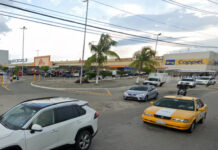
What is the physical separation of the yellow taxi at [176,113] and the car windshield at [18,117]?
455cm

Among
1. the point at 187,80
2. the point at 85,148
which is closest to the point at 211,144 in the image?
the point at 85,148

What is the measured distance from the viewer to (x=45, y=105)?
403cm

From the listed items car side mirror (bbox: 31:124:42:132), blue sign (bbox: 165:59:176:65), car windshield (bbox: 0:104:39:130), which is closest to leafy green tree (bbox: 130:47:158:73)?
car windshield (bbox: 0:104:39:130)

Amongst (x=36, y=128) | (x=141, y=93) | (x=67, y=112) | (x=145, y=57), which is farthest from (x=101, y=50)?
(x=36, y=128)

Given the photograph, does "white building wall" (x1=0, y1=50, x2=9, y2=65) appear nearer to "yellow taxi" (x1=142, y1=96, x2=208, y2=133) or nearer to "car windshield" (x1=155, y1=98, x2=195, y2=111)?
"car windshield" (x1=155, y1=98, x2=195, y2=111)

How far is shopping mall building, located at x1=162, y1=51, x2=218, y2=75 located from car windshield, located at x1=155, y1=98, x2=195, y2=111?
44.2 m

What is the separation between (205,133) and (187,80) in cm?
2023

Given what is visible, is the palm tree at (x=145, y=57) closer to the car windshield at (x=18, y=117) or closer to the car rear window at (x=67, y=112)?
the car rear window at (x=67, y=112)

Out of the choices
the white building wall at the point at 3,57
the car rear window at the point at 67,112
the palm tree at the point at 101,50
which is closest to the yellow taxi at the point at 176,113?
the car rear window at the point at 67,112

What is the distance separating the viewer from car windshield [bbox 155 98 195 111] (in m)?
6.88

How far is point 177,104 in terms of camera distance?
23.3 feet

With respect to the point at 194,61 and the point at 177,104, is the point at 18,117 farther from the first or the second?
the point at 194,61

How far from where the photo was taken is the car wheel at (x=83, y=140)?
432 cm

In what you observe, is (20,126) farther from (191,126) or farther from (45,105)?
(191,126)
